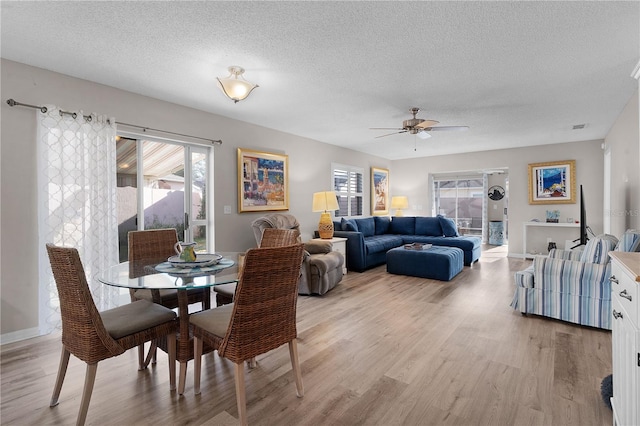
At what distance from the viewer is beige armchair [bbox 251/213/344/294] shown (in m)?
4.04

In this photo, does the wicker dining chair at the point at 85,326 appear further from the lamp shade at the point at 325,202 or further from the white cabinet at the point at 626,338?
the lamp shade at the point at 325,202

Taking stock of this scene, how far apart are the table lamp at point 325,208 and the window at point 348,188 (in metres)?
1.17

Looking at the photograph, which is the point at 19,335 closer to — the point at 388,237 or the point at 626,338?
the point at 626,338

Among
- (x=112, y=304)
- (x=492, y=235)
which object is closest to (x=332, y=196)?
(x=112, y=304)

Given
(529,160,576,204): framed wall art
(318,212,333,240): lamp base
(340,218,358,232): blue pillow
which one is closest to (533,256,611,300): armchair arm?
(318,212,333,240): lamp base

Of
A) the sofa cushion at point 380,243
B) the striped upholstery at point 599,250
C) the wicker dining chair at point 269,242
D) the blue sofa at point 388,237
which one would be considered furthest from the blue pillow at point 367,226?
the striped upholstery at point 599,250

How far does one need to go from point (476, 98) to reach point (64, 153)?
438cm

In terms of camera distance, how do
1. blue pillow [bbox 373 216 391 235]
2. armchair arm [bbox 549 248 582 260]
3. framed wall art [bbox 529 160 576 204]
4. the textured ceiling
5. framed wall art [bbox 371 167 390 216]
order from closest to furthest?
the textured ceiling → armchair arm [bbox 549 248 582 260] → framed wall art [bbox 529 160 576 204] → blue pillow [bbox 373 216 391 235] → framed wall art [bbox 371 167 390 216]

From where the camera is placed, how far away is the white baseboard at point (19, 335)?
2.72 meters

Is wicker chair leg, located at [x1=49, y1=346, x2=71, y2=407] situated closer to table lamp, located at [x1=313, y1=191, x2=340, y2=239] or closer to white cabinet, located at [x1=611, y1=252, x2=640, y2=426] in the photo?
white cabinet, located at [x1=611, y1=252, x2=640, y2=426]

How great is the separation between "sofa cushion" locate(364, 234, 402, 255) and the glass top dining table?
3.69 metres

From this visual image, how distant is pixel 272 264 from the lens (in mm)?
1658

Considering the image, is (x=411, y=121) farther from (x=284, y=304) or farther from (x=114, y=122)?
(x=114, y=122)

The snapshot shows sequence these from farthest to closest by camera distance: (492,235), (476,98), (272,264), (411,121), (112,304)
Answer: (492,235) → (411,121) → (476,98) → (112,304) → (272,264)
